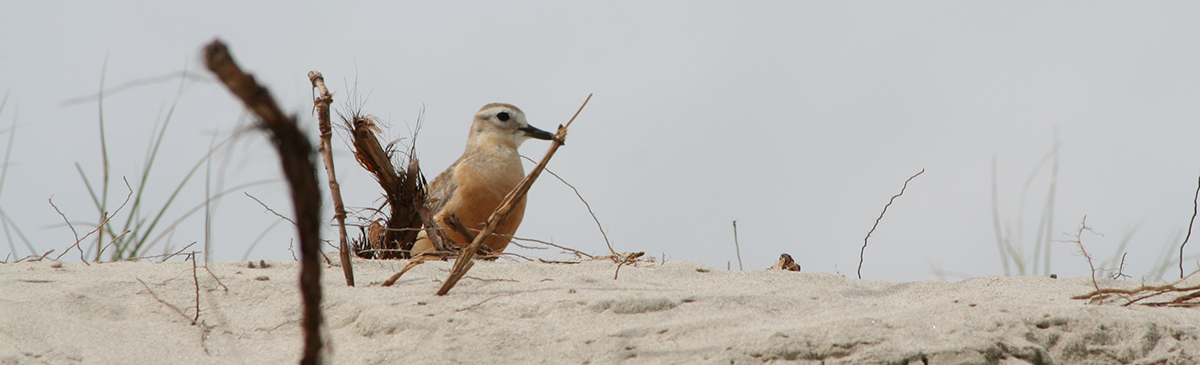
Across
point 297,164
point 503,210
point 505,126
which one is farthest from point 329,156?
point 505,126

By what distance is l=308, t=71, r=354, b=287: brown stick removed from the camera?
360cm

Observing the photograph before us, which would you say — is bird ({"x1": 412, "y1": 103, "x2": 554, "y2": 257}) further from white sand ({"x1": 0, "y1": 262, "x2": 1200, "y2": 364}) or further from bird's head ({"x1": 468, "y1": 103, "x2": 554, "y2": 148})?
white sand ({"x1": 0, "y1": 262, "x2": 1200, "y2": 364})

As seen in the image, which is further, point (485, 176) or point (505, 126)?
point (505, 126)

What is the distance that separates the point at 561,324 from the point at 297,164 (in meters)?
1.75

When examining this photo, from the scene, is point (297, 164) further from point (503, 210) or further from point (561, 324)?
point (503, 210)

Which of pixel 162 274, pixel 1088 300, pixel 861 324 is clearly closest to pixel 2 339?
pixel 162 274

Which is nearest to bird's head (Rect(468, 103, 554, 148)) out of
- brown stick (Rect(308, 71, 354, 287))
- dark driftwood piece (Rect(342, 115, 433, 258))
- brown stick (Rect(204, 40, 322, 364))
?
dark driftwood piece (Rect(342, 115, 433, 258))

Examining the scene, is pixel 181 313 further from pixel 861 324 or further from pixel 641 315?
pixel 861 324

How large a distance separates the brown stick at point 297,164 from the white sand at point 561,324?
0.88 metres

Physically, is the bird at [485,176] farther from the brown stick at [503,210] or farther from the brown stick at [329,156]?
the brown stick at [503,210]

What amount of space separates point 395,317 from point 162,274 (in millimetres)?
1364

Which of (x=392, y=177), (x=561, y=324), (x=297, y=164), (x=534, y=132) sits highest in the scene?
(x=534, y=132)

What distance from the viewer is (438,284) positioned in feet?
11.8

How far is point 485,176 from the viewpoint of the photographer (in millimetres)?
6891
